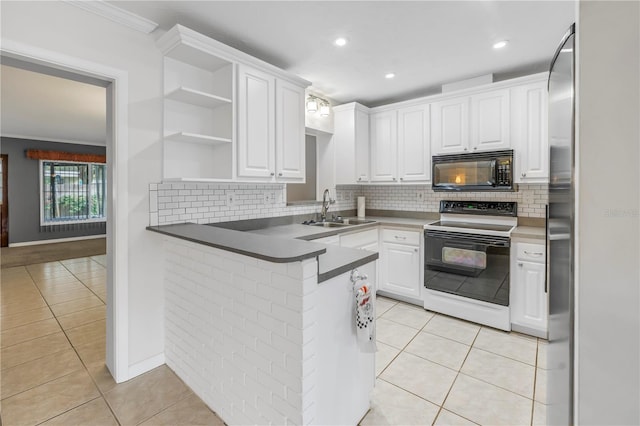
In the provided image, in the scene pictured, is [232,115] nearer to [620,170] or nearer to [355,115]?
[355,115]

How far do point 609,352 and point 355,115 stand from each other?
11.4 feet

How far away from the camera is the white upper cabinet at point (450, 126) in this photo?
3.30m

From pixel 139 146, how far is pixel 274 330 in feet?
5.47

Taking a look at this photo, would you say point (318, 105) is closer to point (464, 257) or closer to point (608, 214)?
point (464, 257)

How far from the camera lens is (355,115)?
380 centimetres

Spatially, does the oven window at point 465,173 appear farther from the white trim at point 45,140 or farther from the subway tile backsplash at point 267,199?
the white trim at point 45,140

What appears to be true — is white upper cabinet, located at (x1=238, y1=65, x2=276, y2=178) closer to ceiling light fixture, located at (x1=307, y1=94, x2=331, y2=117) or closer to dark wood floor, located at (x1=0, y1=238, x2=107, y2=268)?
ceiling light fixture, located at (x1=307, y1=94, x2=331, y2=117)

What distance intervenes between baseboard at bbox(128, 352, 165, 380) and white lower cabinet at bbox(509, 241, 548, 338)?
3.09 meters

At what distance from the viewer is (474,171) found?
10.5ft

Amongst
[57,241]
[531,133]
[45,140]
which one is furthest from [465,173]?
[57,241]

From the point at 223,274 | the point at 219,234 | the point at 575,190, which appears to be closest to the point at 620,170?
the point at 575,190

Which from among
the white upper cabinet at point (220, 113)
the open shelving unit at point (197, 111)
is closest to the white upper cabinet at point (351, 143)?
the white upper cabinet at point (220, 113)

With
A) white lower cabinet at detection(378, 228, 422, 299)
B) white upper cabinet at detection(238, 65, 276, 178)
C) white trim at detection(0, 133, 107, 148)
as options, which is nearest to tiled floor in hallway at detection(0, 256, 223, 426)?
white upper cabinet at detection(238, 65, 276, 178)

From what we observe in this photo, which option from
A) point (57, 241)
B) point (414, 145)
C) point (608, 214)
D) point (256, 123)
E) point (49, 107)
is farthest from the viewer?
point (57, 241)
